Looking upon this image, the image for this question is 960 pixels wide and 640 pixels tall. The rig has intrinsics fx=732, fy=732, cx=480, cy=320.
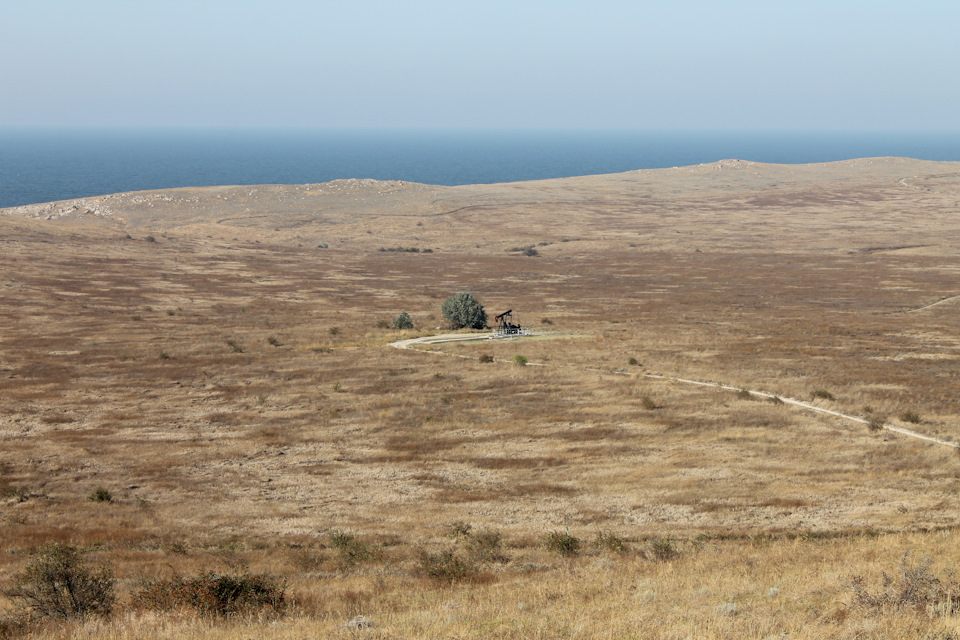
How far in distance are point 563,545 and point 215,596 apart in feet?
31.9

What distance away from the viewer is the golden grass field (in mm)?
15289

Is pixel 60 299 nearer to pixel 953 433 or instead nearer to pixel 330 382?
pixel 330 382

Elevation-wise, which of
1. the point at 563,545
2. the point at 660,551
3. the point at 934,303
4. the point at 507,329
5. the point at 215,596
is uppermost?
the point at 215,596

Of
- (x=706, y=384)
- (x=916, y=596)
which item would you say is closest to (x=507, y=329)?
(x=706, y=384)

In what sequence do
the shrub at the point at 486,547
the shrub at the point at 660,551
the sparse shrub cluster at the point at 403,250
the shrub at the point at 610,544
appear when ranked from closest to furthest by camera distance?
the shrub at the point at 660,551 < the shrub at the point at 486,547 < the shrub at the point at 610,544 < the sparse shrub cluster at the point at 403,250

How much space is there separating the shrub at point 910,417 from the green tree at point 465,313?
33.1 metres

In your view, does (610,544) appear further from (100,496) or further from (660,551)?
(100,496)

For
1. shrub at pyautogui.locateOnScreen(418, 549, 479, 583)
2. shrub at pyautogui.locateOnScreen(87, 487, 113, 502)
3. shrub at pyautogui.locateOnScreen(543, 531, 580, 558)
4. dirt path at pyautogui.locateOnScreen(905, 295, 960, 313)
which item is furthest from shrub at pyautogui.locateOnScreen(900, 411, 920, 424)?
dirt path at pyautogui.locateOnScreen(905, 295, 960, 313)

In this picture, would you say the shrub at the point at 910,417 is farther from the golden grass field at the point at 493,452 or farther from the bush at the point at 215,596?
the bush at the point at 215,596

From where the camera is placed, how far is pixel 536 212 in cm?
16962

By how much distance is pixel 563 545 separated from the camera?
2088cm

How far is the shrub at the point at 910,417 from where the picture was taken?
35.5m

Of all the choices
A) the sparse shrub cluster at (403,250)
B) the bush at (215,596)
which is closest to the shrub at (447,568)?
the bush at (215,596)

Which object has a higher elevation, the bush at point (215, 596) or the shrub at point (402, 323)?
the bush at point (215, 596)
